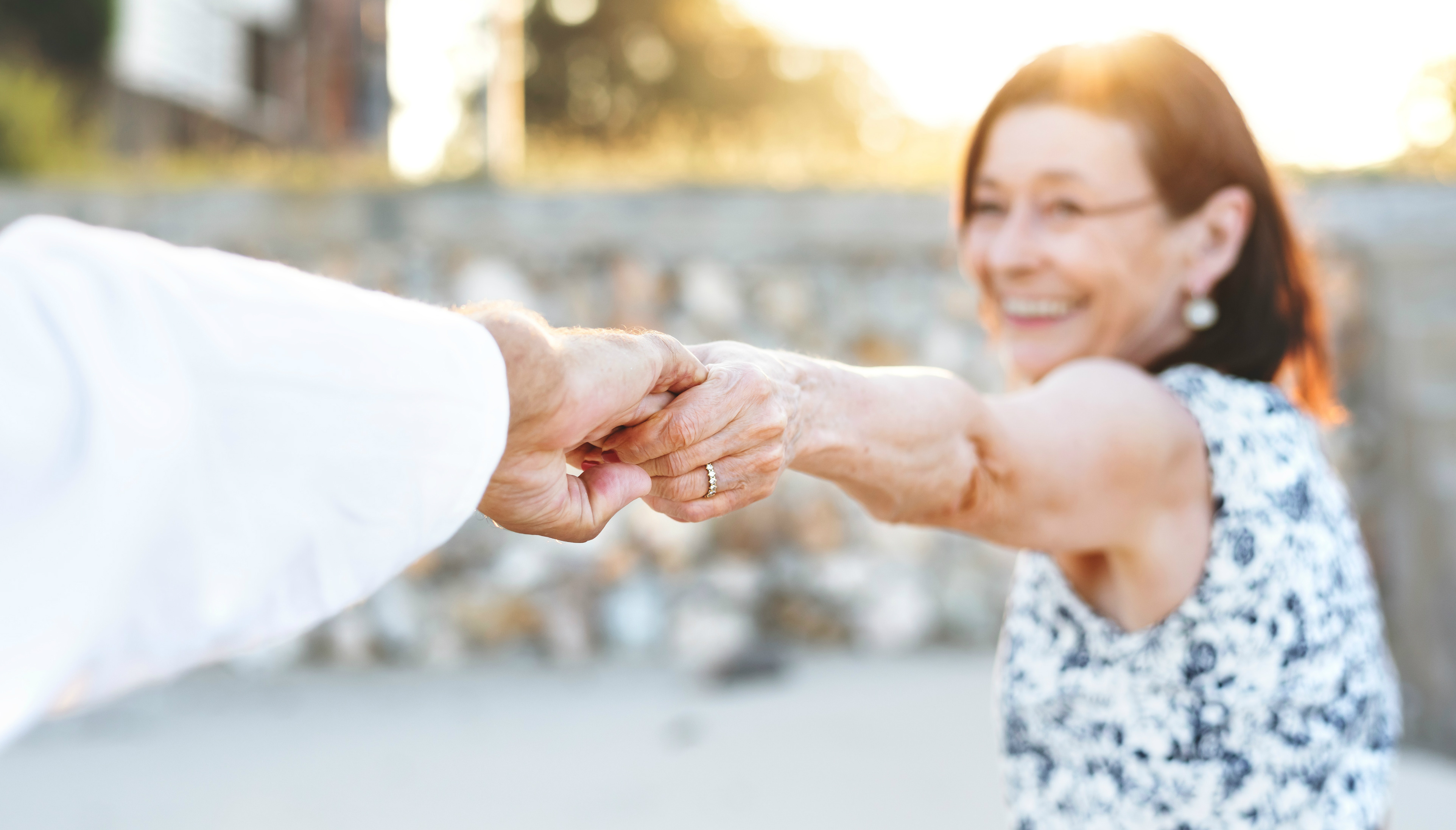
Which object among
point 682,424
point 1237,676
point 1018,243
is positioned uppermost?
point 1018,243

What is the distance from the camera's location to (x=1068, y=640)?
1703 mm

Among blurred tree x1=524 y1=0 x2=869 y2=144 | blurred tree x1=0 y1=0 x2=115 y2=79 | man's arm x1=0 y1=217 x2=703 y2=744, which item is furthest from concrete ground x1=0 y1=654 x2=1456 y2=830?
blurred tree x1=524 y1=0 x2=869 y2=144

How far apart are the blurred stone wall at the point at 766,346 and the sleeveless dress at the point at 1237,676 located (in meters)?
2.39

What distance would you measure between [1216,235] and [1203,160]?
170mm

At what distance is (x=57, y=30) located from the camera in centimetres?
953

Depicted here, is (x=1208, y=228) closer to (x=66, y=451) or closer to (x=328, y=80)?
(x=66, y=451)

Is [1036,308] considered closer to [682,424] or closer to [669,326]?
[682,424]

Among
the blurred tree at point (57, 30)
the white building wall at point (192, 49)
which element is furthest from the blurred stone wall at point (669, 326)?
the white building wall at point (192, 49)

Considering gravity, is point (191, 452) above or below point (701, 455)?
above

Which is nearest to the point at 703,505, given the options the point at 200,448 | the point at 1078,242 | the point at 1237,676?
the point at 200,448

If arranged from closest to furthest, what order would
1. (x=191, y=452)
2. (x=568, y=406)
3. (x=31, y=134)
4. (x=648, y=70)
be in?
(x=191, y=452) → (x=568, y=406) → (x=31, y=134) → (x=648, y=70)

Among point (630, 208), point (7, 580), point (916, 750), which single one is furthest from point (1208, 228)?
point (630, 208)

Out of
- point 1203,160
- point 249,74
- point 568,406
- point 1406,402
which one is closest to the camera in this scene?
point 568,406

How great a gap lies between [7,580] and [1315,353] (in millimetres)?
2177
